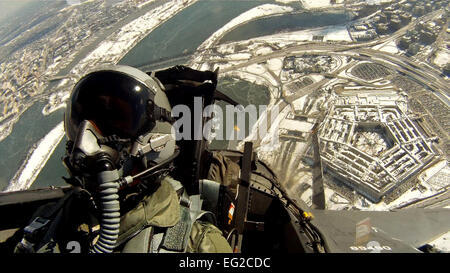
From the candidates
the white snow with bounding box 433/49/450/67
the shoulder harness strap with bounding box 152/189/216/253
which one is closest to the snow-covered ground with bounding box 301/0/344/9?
the white snow with bounding box 433/49/450/67

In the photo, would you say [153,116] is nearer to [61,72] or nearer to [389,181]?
[389,181]

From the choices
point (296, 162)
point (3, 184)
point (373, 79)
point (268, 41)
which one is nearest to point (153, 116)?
point (296, 162)

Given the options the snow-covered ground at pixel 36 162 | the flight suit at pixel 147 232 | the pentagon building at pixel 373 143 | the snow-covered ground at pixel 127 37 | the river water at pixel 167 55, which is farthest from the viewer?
the snow-covered ground at pixel 127 37

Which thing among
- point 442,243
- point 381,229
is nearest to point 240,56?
point 381,229

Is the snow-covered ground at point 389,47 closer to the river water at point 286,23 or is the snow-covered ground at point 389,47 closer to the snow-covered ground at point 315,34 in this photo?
the snow-covered ground at point 315,34

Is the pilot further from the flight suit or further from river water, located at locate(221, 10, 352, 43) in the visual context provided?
river water, located at locate(221, 10, 352, 43)

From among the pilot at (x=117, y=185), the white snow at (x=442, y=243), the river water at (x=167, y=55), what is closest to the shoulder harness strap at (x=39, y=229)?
the pilot at (x=117, y=185)
